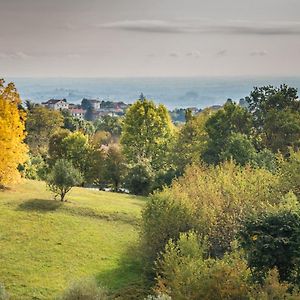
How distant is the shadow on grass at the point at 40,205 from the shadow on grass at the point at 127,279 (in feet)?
25.5

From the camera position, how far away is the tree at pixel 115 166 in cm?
5222

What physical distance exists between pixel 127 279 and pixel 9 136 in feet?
51.6

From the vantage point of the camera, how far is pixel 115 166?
171ft

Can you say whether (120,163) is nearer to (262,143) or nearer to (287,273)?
(262,143)

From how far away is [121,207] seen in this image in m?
36.2

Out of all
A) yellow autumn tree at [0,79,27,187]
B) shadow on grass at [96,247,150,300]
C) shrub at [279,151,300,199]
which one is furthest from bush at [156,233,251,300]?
yellow autumn tree at [0,79,27,187]

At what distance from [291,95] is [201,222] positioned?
3230 cm

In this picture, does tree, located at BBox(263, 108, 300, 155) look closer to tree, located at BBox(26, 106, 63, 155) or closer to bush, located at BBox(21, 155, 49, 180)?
bush, located at BBox(21, 155, 49, 180)

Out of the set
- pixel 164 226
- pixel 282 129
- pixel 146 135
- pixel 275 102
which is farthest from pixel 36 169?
pixel 164 226

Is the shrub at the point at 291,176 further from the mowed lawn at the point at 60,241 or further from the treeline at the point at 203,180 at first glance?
the mowed lawn at the point at 60,241

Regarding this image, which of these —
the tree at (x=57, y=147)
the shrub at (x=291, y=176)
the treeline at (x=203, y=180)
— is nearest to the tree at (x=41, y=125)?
the treeline at (x=203, y=180)

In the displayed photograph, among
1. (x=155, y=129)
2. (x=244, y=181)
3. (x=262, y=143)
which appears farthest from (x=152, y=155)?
(x=244, y=181)

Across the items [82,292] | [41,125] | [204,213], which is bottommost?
[82,292]

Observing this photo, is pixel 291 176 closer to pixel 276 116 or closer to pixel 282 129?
pixel 282 129
